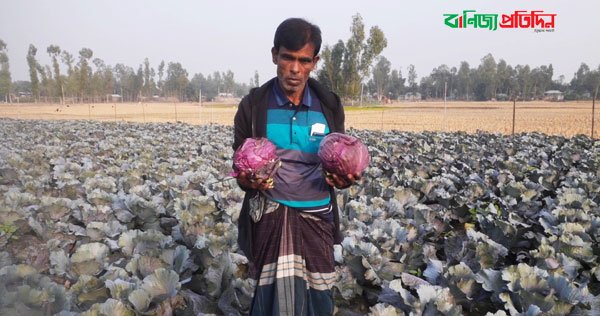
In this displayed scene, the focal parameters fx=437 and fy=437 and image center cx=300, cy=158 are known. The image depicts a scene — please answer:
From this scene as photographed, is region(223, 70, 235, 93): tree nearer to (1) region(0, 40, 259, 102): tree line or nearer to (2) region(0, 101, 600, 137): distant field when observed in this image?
(1) region(0, 40, 259, 102): tree line

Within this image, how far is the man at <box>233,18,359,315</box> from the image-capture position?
78.7 inches

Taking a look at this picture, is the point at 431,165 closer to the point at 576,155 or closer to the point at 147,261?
the point at 576,155

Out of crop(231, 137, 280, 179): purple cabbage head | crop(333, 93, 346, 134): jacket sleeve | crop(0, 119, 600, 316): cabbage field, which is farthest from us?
crop(0, 119, 600, 316): cabbage field

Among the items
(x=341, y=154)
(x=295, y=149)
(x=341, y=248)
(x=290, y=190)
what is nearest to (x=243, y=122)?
(x=295, y=149)

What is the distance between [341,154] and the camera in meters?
1.83

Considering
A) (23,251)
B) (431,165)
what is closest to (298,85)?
(23,251)

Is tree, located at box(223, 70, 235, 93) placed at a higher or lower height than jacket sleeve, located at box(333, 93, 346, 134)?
higher

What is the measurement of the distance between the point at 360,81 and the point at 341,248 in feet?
147

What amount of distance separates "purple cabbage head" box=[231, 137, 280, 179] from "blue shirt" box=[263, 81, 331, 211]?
0.43ft

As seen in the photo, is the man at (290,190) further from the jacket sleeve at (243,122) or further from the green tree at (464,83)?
the green tree at (464,83)

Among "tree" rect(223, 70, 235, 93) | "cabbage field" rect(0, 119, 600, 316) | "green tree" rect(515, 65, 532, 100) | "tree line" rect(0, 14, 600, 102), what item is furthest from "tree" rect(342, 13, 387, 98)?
"tree" rect(223, 70, 235, 93)

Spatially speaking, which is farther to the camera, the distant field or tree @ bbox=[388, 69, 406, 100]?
tree @ bbox=[388, 69, 406, 100]

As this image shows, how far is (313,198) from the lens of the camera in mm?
2043

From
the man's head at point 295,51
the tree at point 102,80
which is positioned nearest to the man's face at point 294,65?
the man's head at point 295,51
